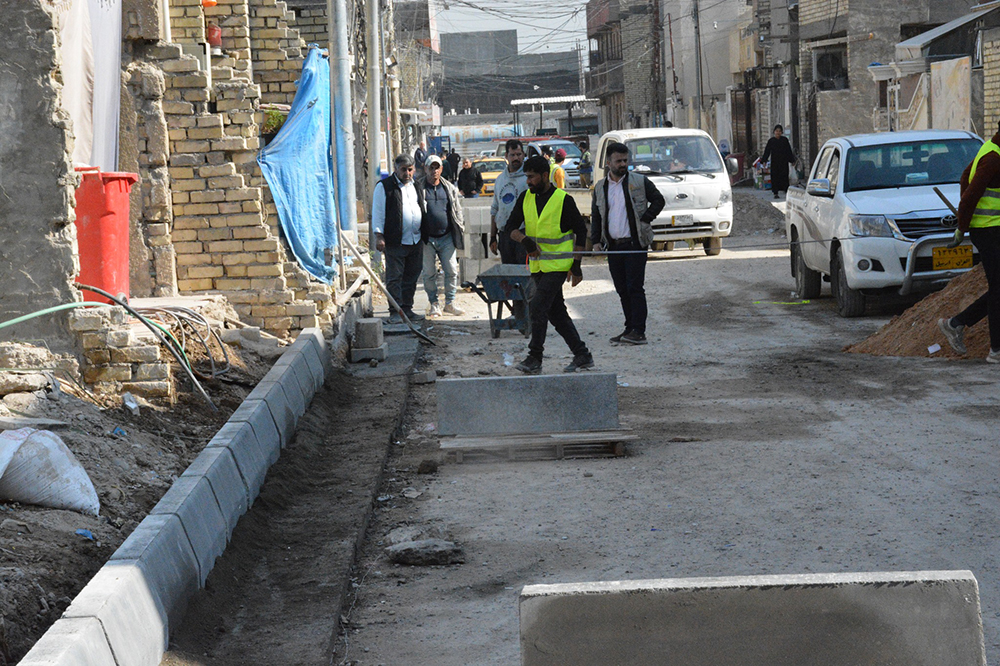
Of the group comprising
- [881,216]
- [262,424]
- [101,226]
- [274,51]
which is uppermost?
[274,51]

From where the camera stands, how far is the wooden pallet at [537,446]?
24.3ft

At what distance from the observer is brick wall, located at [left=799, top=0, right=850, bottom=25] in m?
31.9

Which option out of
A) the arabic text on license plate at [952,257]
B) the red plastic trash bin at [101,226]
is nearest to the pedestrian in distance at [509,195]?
the arabic text on license plate at [952,257]

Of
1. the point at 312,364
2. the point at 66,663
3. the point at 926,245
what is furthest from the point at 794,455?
→ the point at 926,245

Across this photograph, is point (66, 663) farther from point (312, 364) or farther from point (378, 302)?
point (378, 302)

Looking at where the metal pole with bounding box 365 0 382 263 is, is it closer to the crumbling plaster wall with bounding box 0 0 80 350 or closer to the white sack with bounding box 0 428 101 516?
the crumbling plaster wall with bounding box 0 0 80 350

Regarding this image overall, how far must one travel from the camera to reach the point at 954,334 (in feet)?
32.4

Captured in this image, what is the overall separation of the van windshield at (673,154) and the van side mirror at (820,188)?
6685mm

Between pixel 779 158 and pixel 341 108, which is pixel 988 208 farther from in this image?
pixel 779 158

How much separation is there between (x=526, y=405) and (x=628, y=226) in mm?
4624

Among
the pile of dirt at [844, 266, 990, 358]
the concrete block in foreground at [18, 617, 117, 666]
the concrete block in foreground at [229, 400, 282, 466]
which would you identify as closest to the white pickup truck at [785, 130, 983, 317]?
the pile of dirt at [844, 266, 990, 358]

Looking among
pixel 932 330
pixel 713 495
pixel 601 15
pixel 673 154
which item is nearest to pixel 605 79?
pixel 601 15

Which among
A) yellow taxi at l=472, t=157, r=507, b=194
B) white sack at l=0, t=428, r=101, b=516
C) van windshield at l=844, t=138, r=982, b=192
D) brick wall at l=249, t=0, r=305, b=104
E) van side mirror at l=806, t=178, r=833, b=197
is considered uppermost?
brick wall at l=249, t=0, r=305, b=104

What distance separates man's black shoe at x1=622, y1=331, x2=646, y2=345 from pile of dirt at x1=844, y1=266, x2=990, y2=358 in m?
1.95
